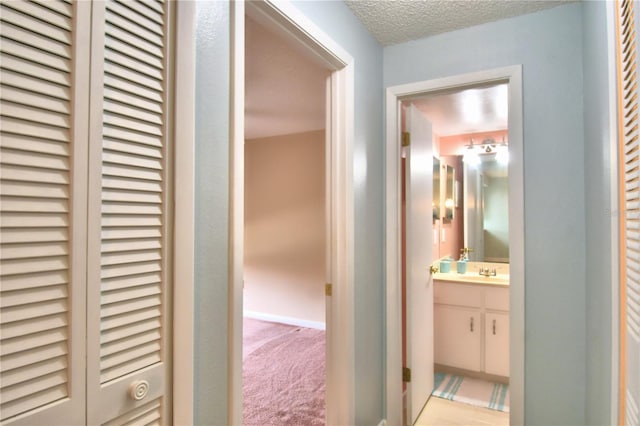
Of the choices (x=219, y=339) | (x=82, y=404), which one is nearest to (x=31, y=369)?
(x=82, y=404)

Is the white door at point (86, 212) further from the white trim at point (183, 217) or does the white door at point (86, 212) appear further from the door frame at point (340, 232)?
the door frame at point (340, 232)

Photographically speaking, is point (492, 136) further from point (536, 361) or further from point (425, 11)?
point (536, 361)

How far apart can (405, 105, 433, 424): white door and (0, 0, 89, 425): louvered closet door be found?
6.32 ft

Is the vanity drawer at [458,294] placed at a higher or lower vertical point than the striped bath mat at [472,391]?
higher

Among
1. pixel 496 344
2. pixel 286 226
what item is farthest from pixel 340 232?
pixel 286 226

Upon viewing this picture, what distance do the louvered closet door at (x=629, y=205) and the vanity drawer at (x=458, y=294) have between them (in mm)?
1979

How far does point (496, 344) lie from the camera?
2.96 metres

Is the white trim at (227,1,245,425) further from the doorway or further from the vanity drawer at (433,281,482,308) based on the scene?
the vanity drawer at (433,281,482,308)

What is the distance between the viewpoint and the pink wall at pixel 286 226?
4.42 meters

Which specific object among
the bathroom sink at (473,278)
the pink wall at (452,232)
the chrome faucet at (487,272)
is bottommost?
the bathroom sink at (473,278)

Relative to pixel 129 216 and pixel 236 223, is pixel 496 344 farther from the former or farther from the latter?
pixel 129 216

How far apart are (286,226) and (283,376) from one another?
202 cm

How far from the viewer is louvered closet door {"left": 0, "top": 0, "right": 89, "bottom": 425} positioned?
61cm

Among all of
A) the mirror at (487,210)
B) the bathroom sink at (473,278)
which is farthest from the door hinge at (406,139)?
the mirror at (487,210)
